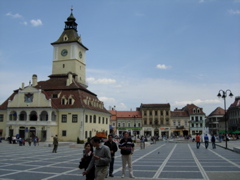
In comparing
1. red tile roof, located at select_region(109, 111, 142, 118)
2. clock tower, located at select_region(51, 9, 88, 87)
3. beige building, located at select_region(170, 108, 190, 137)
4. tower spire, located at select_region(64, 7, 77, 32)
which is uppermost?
tower spire, located at select_region(64, 7, 77, 32)

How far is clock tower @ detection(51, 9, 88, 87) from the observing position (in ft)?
204

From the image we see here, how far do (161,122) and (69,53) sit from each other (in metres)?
39.3

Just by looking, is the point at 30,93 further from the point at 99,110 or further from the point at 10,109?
the point at 99,110

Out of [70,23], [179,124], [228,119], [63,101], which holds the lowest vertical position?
[179,124]

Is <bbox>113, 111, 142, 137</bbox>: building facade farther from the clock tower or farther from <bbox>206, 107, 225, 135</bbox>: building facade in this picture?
<bbox>206, 107, 225, 135</bbox>: building facade

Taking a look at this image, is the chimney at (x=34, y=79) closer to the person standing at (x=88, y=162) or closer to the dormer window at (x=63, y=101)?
the dormer window at (x=63, y=101)

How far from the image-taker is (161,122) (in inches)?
3337

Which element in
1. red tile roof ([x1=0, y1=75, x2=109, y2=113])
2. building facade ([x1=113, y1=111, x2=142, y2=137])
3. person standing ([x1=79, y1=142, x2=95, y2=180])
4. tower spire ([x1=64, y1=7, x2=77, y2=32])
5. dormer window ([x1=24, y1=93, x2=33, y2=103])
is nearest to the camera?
person standing ([x1=79, y1=142, x2=95, y2=180])

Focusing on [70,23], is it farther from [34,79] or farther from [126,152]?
[126,152]

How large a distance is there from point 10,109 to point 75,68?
1801 centimetres

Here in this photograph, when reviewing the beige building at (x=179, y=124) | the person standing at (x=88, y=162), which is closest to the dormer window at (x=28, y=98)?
the person standing at (x=88, y=162)

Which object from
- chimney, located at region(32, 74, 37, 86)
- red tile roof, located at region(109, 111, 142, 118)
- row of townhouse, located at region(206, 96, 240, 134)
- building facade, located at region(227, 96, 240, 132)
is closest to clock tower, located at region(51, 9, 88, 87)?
chimney, located at region(32, 74, 37, 86)

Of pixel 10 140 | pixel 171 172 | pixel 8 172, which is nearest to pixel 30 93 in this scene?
pixel 10 140

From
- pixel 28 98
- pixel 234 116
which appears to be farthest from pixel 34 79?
pixel 234 116
